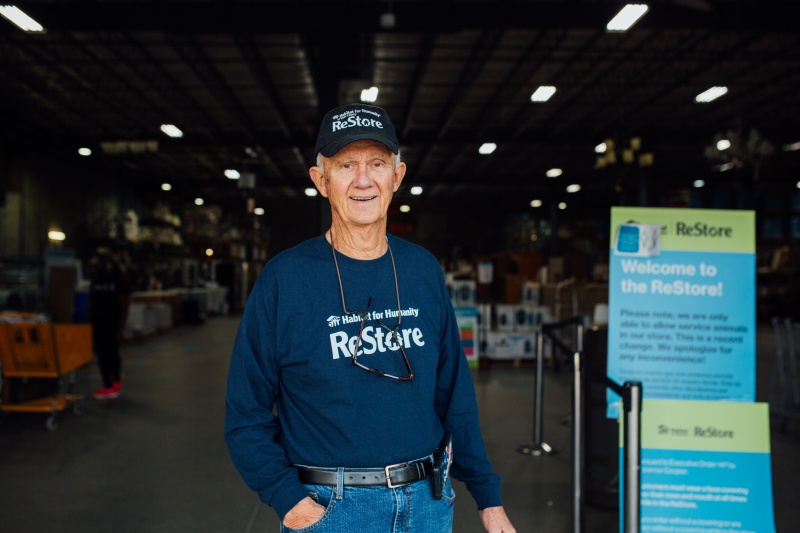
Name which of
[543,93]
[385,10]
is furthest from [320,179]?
[543,93]

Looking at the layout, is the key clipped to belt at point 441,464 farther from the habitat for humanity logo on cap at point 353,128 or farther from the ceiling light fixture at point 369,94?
the ceiling light fixture at point 369,94

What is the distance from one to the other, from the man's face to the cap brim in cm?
3

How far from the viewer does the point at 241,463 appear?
1406 millimetres

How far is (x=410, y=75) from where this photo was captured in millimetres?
11695

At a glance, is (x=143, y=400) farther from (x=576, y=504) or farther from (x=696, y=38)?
(x=696, y=38)

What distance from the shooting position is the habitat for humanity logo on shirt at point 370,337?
140 centimetres

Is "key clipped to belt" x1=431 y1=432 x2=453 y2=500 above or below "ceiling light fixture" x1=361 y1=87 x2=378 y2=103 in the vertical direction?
below

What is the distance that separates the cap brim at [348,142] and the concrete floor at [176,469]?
8.53 ft

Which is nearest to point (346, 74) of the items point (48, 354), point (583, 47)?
point (583, 47)

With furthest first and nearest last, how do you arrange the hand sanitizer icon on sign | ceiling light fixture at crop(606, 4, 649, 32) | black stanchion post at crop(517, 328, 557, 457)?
ceiling light fixture at crop(606, 4, 649, 32)
black stanchion post at crop(517, 328, 557, 457)
the hand sanitizer icon on sign

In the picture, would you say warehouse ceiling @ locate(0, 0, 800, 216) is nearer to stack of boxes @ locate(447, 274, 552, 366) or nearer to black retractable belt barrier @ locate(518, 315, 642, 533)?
stack of boxes @ locate(447, 274, 552, 366)

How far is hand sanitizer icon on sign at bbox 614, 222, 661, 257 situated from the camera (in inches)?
113

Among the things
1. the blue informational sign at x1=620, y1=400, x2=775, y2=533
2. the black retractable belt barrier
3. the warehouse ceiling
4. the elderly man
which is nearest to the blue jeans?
the elderly man

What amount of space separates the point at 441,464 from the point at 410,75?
10993 mm
